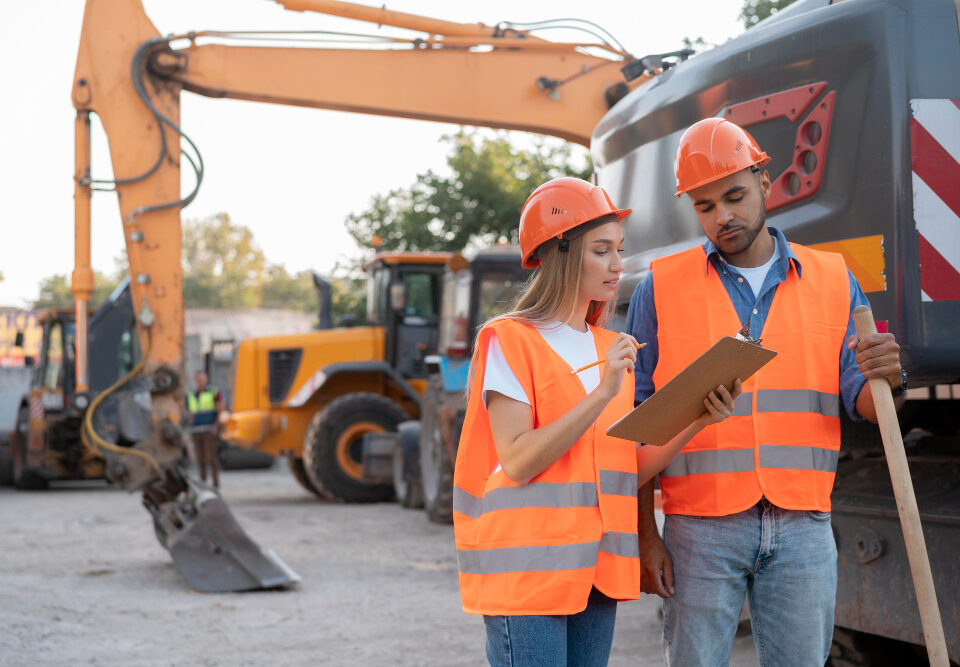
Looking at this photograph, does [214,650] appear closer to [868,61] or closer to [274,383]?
[868,61]

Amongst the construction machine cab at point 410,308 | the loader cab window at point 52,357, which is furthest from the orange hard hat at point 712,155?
the loader cab window at point 52,357

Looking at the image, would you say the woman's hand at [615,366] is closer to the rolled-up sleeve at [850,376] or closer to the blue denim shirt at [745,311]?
the blue denim shirt at [745,311]

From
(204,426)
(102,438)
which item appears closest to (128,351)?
(204,426)

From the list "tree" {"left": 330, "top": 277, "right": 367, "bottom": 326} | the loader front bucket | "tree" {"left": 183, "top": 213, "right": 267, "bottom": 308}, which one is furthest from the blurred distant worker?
"tree" {"left": 183, "top": 213, "right": 267, "bottom": 308}

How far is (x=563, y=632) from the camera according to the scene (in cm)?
227

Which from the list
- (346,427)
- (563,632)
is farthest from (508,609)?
(346,427)

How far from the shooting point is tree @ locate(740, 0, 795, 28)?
25.1 feet

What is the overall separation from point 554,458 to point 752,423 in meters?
0.54

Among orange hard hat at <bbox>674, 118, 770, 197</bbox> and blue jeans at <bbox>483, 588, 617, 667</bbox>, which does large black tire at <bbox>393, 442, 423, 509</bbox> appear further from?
blue jeans at <bbox>483, 588, 617, 667</bbox>

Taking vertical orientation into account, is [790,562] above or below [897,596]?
above

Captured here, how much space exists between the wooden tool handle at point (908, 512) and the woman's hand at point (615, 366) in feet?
1.78

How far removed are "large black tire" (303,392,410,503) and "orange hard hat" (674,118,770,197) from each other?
A: 36.3ft

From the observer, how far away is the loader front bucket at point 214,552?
7.45 meters

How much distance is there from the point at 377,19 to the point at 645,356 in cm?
665
